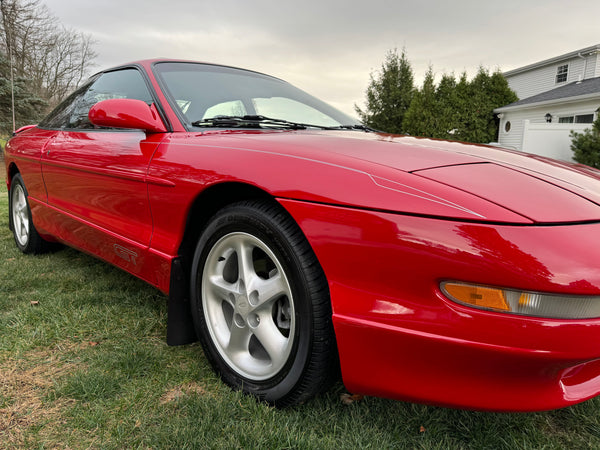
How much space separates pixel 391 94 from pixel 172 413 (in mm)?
28399

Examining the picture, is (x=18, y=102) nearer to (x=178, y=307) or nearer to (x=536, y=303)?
(x=178, y=307)

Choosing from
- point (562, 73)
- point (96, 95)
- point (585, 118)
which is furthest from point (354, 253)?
point (562, 73)

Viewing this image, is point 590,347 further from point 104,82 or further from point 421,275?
point 104,82

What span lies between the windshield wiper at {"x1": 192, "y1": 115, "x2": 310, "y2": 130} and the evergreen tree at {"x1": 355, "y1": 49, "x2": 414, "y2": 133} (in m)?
26.4

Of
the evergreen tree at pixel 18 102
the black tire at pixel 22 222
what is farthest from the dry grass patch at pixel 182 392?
the evergreen tree at pixel 18 102

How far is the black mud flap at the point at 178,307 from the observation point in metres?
1.86

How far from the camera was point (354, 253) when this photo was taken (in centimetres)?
126

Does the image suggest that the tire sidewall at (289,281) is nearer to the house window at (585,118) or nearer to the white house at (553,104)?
the white house at (553,104)

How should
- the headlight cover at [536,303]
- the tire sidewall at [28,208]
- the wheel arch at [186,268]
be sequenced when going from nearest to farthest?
the headlight cover at [536,303] < the wheel arch at [186,268] < the tire sidewall at [28,208]

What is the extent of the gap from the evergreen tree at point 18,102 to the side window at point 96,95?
1540cm

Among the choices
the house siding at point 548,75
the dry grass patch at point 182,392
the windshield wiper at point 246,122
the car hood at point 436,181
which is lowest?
the dry grass patch at point 182,392

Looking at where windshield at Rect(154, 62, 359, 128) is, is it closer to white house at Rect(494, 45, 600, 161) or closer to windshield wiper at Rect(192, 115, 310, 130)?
windshield wiper at Rect(192, 115, 310, 130)

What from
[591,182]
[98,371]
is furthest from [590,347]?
[98,371]

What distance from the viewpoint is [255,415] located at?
1510 mm
